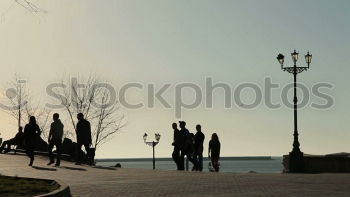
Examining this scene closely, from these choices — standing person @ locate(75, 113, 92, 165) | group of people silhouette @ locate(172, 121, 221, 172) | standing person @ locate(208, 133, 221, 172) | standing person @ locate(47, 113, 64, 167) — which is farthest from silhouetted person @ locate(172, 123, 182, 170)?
standing person @ locate(47, 113, 64, 167)

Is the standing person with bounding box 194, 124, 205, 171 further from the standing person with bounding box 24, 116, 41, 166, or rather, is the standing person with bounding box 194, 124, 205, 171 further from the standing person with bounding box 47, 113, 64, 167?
the standing person with bounding box 24, 116, 41, 166

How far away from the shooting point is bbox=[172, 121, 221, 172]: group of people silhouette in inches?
950

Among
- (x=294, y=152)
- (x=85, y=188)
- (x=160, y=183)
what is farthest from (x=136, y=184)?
(x=294, y=152)

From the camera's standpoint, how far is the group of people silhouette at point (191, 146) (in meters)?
24.1

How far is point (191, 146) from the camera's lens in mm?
24469

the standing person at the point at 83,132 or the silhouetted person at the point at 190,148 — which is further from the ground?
the standing person at the point at 83,132

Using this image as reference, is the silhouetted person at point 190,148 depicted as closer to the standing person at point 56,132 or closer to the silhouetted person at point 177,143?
the silhouetted person at point 177,143

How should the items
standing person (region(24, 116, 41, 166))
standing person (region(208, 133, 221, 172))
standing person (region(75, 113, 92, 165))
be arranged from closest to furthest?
1. standing person (region(24, 116, 41, 166))
2. standing person (region(75, 113, 92, 165))
3. standing person (region(208, 133, 221, 172))

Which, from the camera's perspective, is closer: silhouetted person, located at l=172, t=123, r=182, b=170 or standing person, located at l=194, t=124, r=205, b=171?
silhouetted person, located at l=172, t=123, r=182, b=170

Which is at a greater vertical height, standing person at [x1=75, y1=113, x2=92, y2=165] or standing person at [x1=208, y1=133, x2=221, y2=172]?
standing person at [x1=75, y1=113, x2=92, y2=165]

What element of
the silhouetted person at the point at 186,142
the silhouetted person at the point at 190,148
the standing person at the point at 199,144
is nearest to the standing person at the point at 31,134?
the silhouetted person at the point at 186,142

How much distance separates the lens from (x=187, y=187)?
14.4 metres

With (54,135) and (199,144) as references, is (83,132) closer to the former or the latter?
(54,135)

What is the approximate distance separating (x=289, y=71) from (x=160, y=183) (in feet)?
59.8
